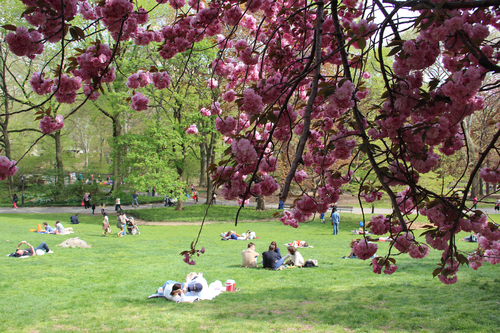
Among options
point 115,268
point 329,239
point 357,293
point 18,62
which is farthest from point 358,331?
point 18,62

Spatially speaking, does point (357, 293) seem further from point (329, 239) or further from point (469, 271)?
point (329, 239)

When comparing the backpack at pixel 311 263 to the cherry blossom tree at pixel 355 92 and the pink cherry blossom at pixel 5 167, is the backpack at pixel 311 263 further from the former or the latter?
the pink cherry blossom at pixel 5 167

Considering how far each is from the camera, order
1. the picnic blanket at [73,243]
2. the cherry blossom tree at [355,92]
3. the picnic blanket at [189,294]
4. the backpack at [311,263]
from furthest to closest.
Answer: the picnic blanket at [73,243]
the backpack at [311,263]
the picnic blanket at [189,294]
the cherry blossom tree at [355,92]

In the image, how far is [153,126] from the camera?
18781 millimetres

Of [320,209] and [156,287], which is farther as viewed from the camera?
[156,287]

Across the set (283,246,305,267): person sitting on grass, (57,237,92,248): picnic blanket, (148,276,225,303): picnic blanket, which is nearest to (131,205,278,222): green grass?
(57,237,92,248): picnic blanket

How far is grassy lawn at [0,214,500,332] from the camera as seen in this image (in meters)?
5.06

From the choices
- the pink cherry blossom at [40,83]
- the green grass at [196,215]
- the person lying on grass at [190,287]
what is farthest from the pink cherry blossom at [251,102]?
the green grass at [196,215]

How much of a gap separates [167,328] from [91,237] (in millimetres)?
9258

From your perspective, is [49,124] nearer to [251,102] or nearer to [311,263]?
[251,102]

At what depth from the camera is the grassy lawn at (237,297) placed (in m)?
5.06

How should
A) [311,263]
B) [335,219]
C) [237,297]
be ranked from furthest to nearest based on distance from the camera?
[335,219] < [311,263] < [237,297]

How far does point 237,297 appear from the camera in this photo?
6.71 m

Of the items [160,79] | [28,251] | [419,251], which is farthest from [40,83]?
[28,251]
